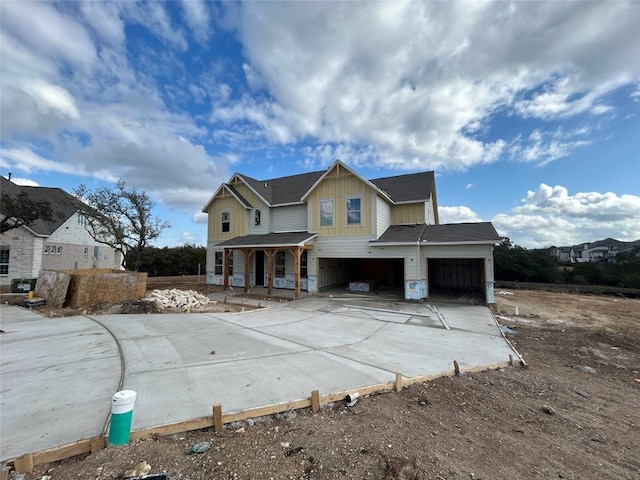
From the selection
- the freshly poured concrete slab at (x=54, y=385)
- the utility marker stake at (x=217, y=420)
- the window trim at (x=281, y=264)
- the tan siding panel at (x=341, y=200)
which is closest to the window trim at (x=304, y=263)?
the window trim at (x=281, y=264)

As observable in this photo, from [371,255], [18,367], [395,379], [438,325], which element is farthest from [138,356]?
[371,255]

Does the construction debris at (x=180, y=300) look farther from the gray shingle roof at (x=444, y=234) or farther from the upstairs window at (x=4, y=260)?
the upstairs window at (x=4, y=260)

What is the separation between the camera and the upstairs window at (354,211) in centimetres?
1522

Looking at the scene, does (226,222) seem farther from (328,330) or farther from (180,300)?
(328,330)

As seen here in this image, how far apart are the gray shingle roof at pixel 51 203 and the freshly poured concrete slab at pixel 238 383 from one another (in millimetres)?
19166

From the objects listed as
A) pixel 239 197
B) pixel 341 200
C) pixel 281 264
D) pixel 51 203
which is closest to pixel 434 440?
pixel 341 200

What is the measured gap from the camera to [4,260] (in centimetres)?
1817

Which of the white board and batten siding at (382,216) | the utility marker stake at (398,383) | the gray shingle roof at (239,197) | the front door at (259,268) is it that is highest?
the gray shingle roof at (239,197)

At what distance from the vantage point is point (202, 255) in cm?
3058

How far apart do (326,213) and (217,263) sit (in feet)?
28.8

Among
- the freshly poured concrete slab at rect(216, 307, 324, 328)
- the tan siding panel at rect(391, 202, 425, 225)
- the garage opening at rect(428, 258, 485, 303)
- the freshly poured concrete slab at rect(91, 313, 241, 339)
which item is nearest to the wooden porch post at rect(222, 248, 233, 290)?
the freshly poured concrete slab at rect(216, 307, 324, 328)

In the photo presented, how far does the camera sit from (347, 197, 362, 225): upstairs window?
15.2 meters

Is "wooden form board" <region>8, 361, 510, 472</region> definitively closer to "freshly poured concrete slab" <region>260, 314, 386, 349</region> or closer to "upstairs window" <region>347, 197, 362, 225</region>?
"freshly poured concrete slab" <region>260, 314, 386, 349</region>

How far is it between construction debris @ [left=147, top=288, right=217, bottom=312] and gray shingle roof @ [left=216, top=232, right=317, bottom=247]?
13.8 ft
